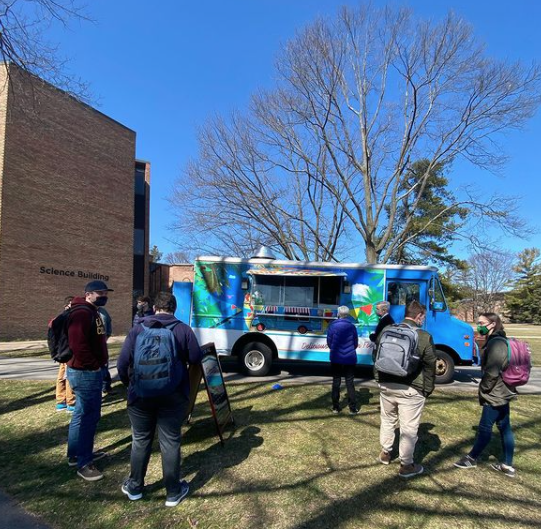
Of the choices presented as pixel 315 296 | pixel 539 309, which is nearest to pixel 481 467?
pixel 315 296

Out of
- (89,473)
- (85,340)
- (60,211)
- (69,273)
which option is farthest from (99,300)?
(60,211)

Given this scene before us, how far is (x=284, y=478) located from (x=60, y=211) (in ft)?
73.6

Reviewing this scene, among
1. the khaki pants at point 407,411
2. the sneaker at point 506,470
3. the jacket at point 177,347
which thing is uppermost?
the jacket at point 177,347

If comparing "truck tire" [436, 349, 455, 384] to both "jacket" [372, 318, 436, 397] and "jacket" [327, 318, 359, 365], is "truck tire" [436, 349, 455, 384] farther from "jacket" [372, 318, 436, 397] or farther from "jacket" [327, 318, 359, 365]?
"jacket" [372, 318, 436, 397]

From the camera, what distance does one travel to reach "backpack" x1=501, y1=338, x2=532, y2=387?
12.9 feet

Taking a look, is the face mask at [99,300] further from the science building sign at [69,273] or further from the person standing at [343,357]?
the science building sign at [69,273]

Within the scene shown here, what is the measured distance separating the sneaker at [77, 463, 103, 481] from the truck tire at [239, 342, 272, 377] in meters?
5.29

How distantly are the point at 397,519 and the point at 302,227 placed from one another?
1695cm

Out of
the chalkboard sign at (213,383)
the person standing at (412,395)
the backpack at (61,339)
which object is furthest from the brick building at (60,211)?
the person standing at (412,395)

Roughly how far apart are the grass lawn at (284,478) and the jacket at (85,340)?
1.14 meters

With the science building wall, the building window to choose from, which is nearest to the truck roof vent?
the science building wall

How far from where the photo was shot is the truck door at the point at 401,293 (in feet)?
29.7

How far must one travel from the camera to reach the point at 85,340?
154 inches

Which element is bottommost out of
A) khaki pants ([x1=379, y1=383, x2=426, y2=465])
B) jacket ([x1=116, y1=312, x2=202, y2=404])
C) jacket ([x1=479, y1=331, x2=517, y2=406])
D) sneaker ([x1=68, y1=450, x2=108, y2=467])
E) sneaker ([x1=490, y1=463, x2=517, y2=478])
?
sneaker ([x1=490, y1=463, x2=517, y2=478])
